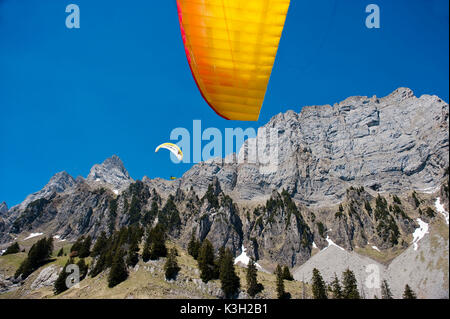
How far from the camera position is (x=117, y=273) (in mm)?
36094

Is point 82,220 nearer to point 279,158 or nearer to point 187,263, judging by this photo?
point 187,263

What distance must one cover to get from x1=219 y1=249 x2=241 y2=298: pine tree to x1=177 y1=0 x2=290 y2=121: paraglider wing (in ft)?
115

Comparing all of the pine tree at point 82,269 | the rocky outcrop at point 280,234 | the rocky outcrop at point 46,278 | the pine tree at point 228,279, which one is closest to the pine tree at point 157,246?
the pine tree at point 228,279

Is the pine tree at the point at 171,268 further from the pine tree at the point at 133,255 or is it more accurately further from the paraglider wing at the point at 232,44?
the paraglider wing at the point at 232,44

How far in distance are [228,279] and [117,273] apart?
1610 centimetres

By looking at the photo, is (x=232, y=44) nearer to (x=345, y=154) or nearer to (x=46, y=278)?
(x=46, y=278)

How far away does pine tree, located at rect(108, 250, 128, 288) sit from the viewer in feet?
117

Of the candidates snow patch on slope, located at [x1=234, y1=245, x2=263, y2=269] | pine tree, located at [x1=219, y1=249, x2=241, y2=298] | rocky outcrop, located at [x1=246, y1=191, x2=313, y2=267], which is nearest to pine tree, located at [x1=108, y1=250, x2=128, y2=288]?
pine tree, located at [x1=219, y1=249, x2=241, y2=298]

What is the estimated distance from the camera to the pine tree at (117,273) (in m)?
35.8

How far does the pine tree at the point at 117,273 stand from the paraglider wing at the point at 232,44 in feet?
118

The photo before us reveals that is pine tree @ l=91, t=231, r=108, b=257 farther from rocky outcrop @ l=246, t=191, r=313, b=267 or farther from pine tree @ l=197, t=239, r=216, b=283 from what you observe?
rocky outcrop @ l=246, t=191, r=313, b=267
